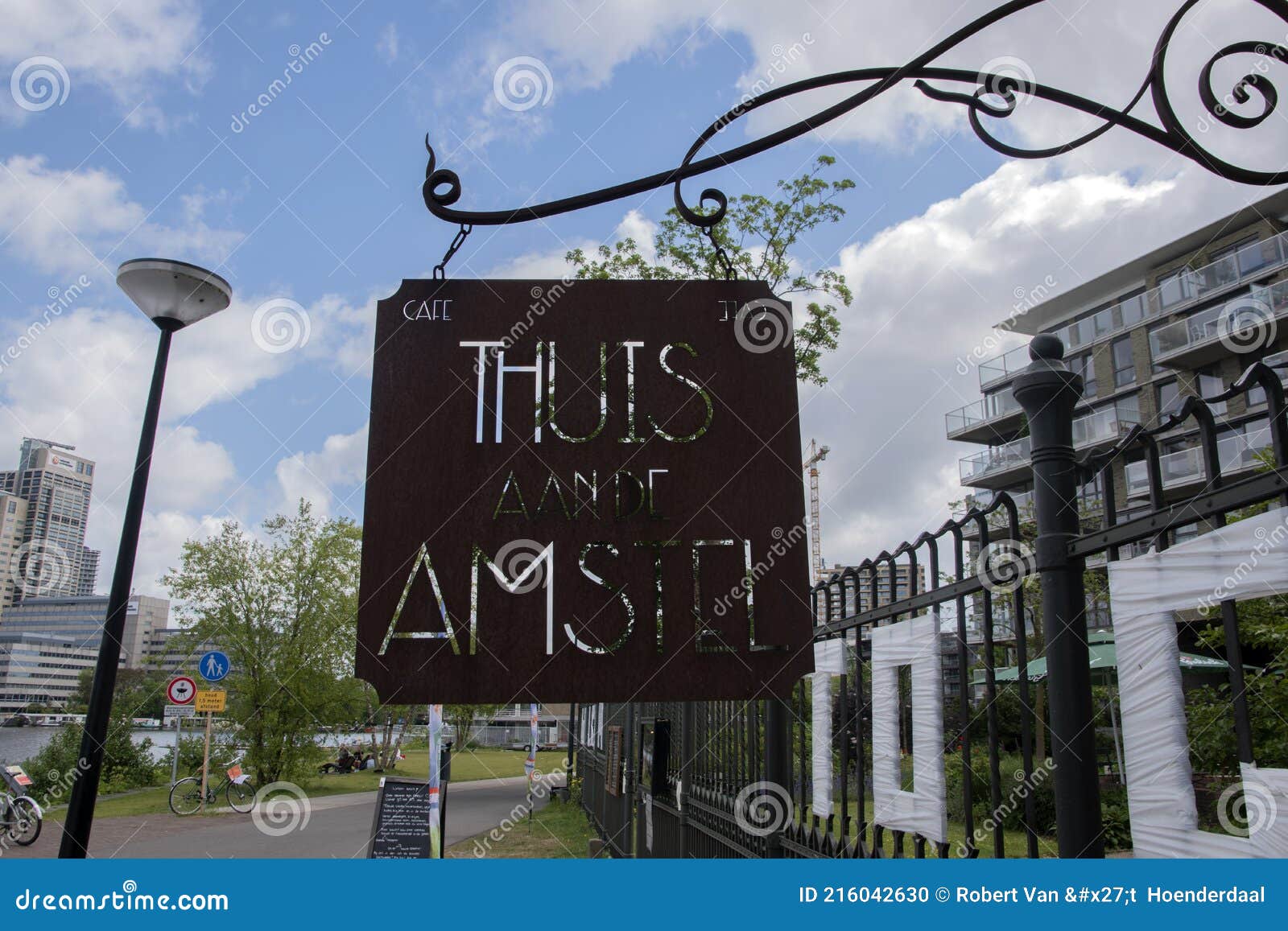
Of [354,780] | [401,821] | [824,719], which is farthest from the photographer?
[354,780]

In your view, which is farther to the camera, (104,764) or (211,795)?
(104,764)

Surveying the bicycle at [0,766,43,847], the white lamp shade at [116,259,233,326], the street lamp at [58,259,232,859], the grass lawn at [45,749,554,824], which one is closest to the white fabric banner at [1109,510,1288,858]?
the street lamp at [58,259,232,859]

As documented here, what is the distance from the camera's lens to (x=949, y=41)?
2434mm

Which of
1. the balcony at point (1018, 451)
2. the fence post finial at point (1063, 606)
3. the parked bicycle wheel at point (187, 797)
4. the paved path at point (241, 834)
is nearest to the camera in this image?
the fence post finial at point (1063, 606)

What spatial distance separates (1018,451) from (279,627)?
28889 mm

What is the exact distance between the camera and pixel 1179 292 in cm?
3275

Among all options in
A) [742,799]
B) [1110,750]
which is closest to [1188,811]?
[742,799]

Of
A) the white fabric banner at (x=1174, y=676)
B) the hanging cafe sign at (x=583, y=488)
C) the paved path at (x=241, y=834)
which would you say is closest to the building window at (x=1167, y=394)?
the paved path at (x=241, y=834)

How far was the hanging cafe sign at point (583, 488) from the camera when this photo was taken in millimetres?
2096

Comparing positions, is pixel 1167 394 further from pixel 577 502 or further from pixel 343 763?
pixel 343 763

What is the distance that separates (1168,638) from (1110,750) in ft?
54.8

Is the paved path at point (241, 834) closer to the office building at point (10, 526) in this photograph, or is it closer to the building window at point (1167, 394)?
the office building at point (10, 526)

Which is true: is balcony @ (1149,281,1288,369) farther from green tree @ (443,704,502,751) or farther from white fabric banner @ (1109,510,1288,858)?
white fabric banner @ (1109,510,1288,858)

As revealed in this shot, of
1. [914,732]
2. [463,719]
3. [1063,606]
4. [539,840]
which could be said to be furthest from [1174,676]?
[463,719]
